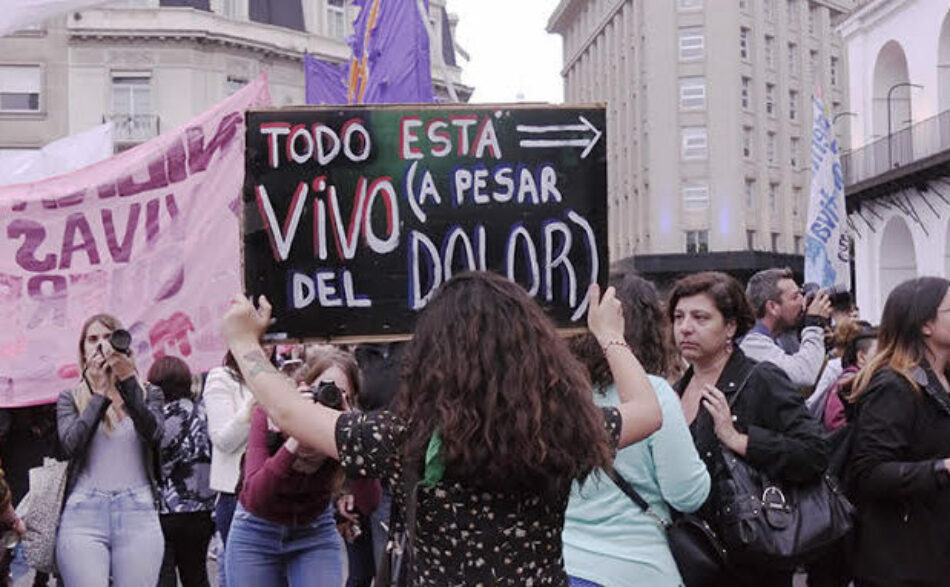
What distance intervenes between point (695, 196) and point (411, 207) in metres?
53.4

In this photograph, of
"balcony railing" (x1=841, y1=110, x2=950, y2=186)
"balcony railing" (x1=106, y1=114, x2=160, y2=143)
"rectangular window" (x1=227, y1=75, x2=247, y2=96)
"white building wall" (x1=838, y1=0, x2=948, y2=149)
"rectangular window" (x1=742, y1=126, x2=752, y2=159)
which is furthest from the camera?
"rectangular window" (x1=742, y1=126, x2=752, y2=159)

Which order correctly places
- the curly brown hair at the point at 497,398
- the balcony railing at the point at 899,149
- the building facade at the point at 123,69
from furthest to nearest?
1. the building facade at the point at 123,69
2. the balcony railing at the point at 899,149
3. the curly brown hair at the point at 497,398

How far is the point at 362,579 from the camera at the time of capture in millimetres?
8758

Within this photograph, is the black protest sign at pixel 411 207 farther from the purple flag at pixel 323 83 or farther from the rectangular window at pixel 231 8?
the rectangular window at pixel 231 8

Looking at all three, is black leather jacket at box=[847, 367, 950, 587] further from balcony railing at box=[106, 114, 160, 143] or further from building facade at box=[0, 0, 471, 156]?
balcony railing at box=[106, 114, 160, 143]

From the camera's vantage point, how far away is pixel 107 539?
6695 millimetres

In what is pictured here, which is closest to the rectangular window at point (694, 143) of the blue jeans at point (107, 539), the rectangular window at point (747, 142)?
the rectangular window at point (747, 142)

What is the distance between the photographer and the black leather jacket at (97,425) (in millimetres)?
6605

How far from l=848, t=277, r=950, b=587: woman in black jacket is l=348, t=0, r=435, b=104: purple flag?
6.30 metres

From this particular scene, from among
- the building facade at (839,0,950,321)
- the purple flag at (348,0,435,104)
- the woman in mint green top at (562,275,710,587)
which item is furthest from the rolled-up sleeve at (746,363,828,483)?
the building facade at (839,0,950,321)

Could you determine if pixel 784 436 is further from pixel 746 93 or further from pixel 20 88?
pixel 746 93

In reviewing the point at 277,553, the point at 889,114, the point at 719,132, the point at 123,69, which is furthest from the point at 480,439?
the point at 719,132

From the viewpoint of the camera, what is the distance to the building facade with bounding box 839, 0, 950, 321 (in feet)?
92.0

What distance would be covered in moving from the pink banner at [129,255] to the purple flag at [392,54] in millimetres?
3064
